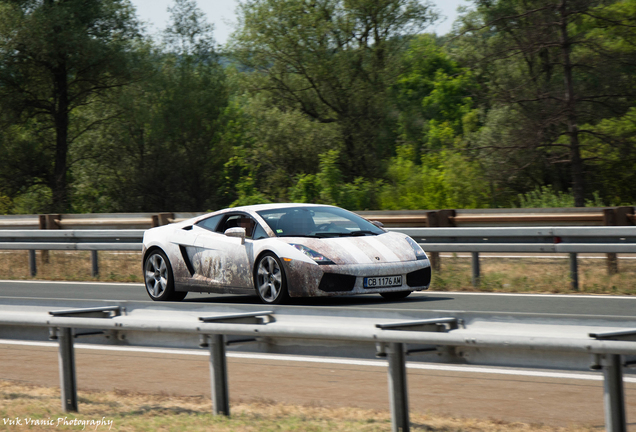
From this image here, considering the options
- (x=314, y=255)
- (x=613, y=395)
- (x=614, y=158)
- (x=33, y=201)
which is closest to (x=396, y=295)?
(x=314, y=255)

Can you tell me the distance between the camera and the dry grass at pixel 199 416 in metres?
5.24

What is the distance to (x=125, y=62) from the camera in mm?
36344

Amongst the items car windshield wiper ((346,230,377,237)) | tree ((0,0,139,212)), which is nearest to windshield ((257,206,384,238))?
car windshield wiper ((346,230,377,237))

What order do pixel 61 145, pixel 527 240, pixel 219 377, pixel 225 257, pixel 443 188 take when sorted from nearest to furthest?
pixel 219 377, pixel 225 257, pixel 527 240, pixel 443 188, pixel 61 145

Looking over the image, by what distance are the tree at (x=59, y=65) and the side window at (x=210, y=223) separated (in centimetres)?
2495

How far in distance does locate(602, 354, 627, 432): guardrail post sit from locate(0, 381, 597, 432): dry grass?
3.21 ft

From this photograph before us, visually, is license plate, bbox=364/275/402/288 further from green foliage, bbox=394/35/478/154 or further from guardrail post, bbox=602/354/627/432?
green foliage, bbox=394/35/478/154

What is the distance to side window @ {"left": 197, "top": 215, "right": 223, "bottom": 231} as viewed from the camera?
1150 centimetres

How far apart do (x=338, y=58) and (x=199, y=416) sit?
1187 inches

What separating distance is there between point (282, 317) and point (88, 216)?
18435mm

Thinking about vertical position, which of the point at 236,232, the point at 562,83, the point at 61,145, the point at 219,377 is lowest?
the point at 219,377

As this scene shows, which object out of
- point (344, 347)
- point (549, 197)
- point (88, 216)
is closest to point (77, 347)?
point (344, 347)

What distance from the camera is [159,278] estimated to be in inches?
467

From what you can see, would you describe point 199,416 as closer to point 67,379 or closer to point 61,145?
point 67,379
